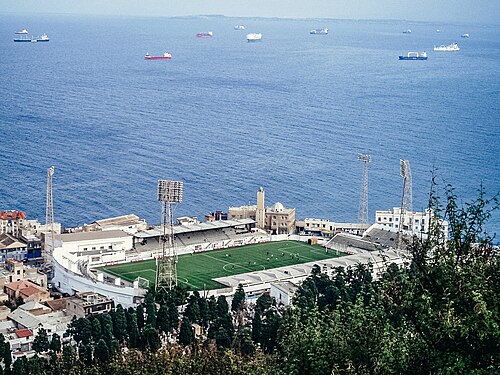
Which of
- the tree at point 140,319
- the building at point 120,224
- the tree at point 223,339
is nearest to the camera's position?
the tree at point 223,339

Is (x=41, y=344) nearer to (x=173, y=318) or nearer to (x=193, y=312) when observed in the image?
(x=173, y=318)

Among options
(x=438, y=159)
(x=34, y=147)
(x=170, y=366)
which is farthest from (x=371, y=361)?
(x=34, y=147)

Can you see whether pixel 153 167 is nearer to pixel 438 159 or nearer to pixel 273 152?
pixel 273 152

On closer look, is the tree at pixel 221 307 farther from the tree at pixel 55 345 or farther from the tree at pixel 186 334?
the tree at pixel 55 345

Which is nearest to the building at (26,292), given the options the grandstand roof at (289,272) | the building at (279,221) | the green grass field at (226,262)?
the green grass field at (226,262)

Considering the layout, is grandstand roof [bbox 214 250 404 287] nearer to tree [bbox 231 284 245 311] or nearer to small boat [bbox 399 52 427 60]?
tree [bbox 231 284 245 311]

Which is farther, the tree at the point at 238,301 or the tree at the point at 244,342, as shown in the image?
the tree at the point at 238,301
